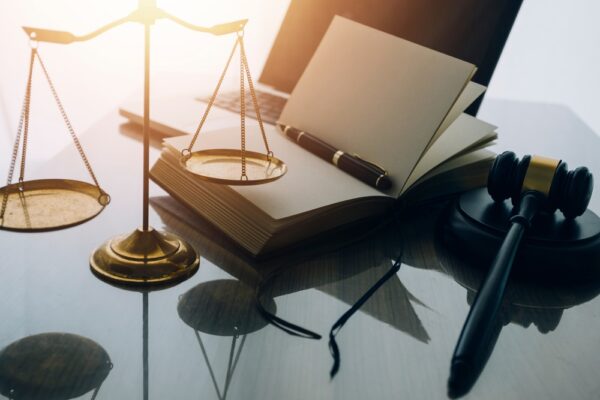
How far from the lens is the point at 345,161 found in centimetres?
76

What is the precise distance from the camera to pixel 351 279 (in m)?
0.63

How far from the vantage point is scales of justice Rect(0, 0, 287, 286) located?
0.52 metres

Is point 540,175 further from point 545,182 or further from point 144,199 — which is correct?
point 144,199

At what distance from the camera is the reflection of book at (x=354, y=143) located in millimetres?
649

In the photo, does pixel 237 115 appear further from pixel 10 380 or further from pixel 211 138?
pixel 10 380

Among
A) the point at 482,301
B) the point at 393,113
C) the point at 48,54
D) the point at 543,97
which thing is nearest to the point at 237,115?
the point at 393,113

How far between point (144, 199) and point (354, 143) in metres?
0.31

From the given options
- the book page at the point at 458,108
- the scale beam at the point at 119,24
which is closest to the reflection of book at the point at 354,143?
the book page at the point at 458,108

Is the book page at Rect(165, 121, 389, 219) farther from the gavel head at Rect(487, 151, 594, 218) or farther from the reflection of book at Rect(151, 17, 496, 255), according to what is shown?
the gavel head at Rect(487, 151, 594, 218)

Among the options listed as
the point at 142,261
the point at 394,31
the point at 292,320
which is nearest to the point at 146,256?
the point at 142,261

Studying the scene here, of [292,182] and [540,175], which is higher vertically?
[540,175]

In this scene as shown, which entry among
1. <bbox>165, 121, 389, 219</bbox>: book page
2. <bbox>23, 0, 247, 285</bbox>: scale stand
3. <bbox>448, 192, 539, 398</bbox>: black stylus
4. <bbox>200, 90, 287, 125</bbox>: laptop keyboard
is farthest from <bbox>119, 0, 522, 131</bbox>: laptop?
<bbox>448, 192, 539, 398</bbox>: black stylus

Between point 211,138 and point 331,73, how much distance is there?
19cm

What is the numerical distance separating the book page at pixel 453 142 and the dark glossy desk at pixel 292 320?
3.2 inches
